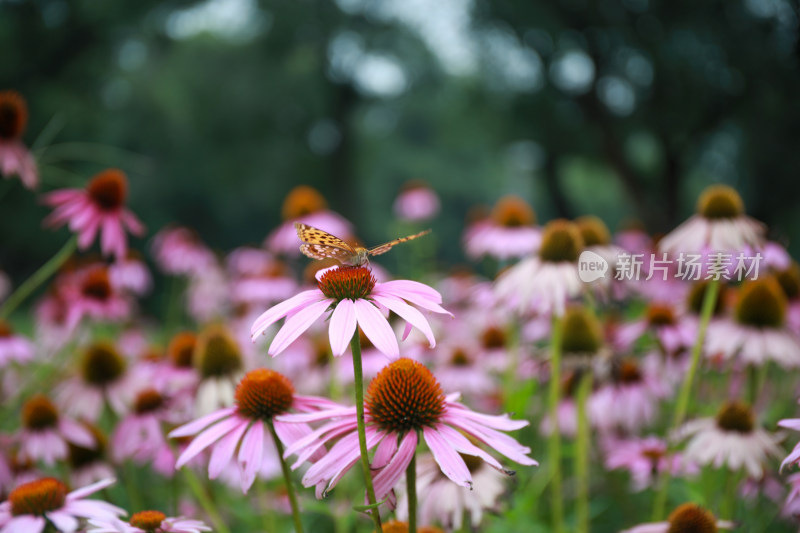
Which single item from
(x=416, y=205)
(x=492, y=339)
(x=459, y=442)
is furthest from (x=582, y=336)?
(x=416, y=205)

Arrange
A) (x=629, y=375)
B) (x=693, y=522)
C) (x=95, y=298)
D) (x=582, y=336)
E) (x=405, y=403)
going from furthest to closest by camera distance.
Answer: (x=95, y=298), (x=629, y=375), (x=582, y=336), (x=693, y=522), (x=405, y=403)

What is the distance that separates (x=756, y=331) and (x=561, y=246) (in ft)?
2.00

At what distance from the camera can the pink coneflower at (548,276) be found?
1.56 meters

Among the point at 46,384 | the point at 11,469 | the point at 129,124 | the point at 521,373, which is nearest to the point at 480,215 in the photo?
the point at 521,373

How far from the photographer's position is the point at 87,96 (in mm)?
8586

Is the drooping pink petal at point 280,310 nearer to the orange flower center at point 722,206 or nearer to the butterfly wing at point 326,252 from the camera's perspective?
the butterfly wing at point 326,252

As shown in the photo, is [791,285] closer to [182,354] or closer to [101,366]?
[182,354]

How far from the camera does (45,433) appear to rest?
5.36ft

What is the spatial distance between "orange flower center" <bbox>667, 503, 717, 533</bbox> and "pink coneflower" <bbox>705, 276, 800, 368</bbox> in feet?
2.02

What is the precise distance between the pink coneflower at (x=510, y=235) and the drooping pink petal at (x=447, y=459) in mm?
1753

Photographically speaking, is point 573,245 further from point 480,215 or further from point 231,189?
point 231,189

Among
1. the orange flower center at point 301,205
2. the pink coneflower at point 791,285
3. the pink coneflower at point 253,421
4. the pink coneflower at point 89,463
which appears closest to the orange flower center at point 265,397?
the pink coneflower at point 253,421

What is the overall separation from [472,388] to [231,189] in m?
14.8

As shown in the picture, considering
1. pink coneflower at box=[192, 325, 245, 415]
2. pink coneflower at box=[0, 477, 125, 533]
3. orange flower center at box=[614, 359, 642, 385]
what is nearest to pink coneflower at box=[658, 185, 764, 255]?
orange flower center at box=[614, 359, 642, 385]
